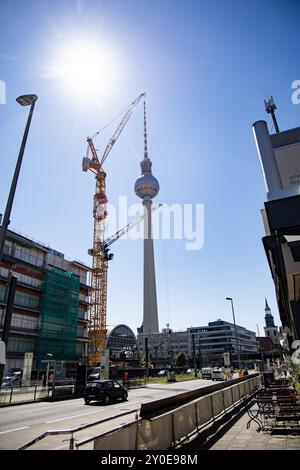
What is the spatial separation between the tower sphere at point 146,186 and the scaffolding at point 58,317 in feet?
220

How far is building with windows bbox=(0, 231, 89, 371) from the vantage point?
53.9 metres

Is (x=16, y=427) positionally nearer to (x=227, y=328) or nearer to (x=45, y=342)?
(x=45, y=342)

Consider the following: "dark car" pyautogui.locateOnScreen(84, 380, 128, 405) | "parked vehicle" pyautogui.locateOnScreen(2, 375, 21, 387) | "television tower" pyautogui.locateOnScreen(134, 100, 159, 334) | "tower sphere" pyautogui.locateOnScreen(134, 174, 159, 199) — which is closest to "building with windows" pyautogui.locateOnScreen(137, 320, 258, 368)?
"television tower" pyautogui.locateOnScreen(134, 100, 159, 334)

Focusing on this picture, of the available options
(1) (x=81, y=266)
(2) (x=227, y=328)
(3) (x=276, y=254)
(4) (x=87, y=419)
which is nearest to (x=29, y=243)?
(1) (x=81, y=266)

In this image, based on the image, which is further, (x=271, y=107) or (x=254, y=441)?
(x=271, y=107)

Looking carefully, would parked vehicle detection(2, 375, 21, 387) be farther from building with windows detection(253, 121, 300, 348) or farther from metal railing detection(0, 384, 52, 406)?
building with windows detection(253, 121, 300, 348)

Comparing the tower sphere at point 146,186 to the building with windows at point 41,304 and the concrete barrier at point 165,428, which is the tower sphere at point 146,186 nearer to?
the building with windows at point 41,304

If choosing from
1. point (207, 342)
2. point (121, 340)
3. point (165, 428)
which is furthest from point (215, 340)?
point (165, 428)

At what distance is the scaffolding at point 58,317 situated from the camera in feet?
191

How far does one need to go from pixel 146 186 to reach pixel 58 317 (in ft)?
250

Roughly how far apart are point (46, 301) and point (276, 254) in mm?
57538

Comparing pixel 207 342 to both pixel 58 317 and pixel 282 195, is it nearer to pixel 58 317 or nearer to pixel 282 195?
pixel 58 317

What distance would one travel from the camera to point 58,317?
203ft

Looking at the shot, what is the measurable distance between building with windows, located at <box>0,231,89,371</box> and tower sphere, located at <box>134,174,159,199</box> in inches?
2511
